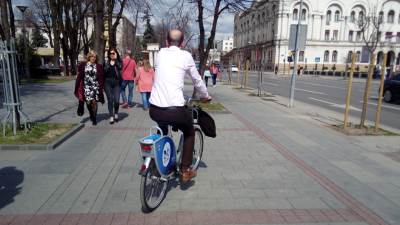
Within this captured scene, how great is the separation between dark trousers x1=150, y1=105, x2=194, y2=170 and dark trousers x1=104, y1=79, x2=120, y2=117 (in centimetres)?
518

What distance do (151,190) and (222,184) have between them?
1.25 m

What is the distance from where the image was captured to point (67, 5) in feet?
97.8

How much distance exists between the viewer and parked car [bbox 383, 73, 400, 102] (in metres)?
17.7

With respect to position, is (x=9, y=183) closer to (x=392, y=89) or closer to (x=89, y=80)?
(x=89, y=80)

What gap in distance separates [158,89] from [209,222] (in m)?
1.63

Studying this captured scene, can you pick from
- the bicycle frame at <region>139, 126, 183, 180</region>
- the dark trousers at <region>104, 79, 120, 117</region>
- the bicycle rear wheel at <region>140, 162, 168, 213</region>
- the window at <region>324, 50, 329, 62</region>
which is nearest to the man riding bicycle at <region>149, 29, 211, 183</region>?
the bicycle frame at <region>139, 126, 183, 180</region>

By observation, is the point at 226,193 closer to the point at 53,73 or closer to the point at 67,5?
the point at 67,5

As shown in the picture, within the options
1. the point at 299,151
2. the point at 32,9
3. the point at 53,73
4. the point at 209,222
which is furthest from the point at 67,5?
the point at 209,222

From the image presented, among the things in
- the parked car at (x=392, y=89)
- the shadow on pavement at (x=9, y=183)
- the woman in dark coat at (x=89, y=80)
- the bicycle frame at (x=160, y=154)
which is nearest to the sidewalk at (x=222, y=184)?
the shadow on pavement at (x=9, y=183)

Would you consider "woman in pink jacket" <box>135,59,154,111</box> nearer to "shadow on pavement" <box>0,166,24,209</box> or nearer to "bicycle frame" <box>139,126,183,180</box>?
"shadow on pavement" <box>0,166,24,209</box>

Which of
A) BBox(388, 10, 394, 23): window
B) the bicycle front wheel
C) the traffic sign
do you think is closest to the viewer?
the bicycle front wheel

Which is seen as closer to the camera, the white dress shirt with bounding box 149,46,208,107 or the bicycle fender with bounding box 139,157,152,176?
the bicycle fender with bounding box 139,157,152,176

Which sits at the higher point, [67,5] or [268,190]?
[67,5]

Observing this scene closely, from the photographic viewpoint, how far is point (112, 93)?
30.4ft
